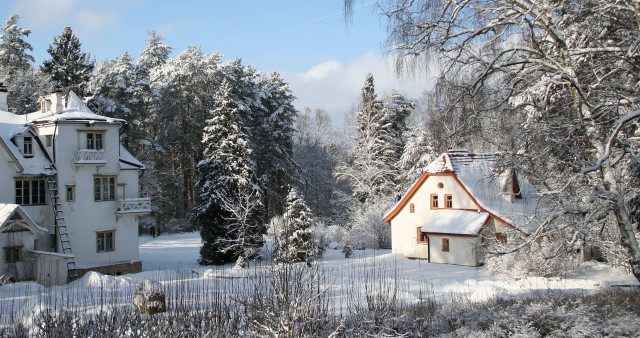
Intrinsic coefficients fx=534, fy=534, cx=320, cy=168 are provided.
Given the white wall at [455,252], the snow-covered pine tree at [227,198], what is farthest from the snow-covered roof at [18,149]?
the white wall at [455,252]

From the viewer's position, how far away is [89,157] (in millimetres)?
25828

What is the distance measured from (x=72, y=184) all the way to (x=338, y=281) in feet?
47.7

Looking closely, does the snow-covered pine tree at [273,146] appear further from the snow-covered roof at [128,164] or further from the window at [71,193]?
the window at [71,193]

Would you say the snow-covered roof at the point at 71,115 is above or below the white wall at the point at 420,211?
above

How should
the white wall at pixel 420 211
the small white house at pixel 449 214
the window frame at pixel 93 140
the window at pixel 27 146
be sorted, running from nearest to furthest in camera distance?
the window at pixel 27 146 → the window frame at pixel 93 140 → the small white house at pixel 449 214 → the white wall at pixel 420 211

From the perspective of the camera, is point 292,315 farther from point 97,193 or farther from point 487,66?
point 97,193

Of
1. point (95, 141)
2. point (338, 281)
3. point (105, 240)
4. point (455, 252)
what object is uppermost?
point (95, 141)

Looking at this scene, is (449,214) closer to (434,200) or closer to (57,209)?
(434,200)

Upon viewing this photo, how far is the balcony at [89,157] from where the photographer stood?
1009 inches

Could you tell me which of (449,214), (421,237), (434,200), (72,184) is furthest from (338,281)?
(72,184)

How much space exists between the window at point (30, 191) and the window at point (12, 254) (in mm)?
3001

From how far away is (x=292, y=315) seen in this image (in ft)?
24.6

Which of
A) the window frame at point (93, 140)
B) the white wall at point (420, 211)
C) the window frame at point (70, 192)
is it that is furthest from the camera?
the white wall at point (420, 211)

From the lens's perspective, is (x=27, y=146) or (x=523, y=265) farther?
(x=27, y=146)
